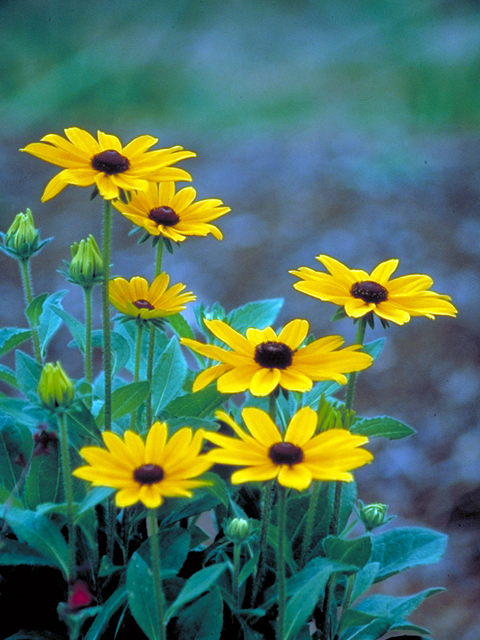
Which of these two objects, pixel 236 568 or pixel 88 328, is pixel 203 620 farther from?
pixel 88 328

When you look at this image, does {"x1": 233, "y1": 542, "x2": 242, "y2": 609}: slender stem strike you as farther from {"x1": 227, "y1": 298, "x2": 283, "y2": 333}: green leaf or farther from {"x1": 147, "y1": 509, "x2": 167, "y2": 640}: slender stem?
{"x1": 227, "y1": 298, "x2": 283, "y2": 333}: green leaf

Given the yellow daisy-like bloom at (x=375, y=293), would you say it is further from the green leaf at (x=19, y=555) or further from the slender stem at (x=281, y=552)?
the green leaf at (x=19, y=555)


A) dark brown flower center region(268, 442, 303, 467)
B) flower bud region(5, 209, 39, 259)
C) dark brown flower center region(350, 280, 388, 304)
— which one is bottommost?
dark brown flower center region(268, 442, 303, 467)

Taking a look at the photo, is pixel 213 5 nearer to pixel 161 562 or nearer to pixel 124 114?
pixel 124 114

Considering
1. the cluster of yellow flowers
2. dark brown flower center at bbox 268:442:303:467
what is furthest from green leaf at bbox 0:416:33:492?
dark brown flower center at bbox 268:442:303:467

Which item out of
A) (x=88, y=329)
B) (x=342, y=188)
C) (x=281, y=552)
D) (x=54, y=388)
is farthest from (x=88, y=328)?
(x=342, y=188)

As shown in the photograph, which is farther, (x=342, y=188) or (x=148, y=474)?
(x=342, y=188)
